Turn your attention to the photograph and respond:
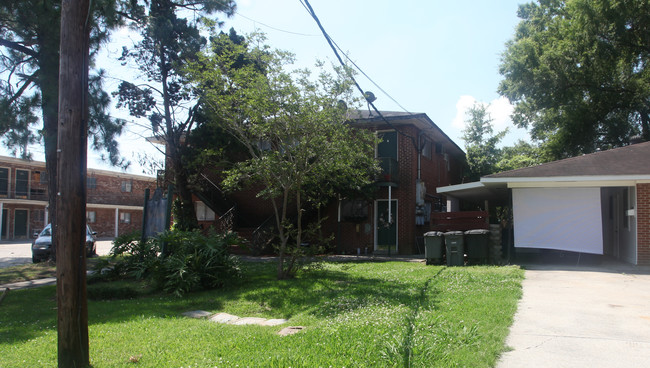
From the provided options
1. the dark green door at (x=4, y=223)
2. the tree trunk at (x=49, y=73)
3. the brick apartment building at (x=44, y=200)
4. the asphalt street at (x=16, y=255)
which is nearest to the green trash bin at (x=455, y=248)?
the tree trunk at (x=49, y=73)

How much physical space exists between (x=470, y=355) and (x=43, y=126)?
14625 mm

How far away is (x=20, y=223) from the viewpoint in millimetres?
37938

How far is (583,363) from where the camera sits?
4289mm

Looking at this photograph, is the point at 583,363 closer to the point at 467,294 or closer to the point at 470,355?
the point at 470,355

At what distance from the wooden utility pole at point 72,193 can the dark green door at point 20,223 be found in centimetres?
4046

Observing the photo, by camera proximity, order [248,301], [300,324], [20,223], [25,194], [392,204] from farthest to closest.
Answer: [20,223]
[25,194]
[392,204]
[248,301]
[300,324]

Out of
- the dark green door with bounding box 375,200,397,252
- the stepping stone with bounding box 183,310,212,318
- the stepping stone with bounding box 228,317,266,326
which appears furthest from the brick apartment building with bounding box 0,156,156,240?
the stepping stone with bounding box 228,317,266,326

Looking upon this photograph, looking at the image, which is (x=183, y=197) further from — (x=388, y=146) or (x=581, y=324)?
(x=581, y=324)

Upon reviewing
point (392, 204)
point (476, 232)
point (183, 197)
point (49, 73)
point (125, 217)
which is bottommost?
point (125, 217)

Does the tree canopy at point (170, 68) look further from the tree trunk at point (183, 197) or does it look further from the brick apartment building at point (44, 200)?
the brick apartment building at point (44, 200)

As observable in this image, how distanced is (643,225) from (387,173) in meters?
8.56

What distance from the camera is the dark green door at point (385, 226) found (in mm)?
18734

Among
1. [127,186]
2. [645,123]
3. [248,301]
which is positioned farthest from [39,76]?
[127,186]

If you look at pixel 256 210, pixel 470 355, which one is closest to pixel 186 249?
pixel 470 355
